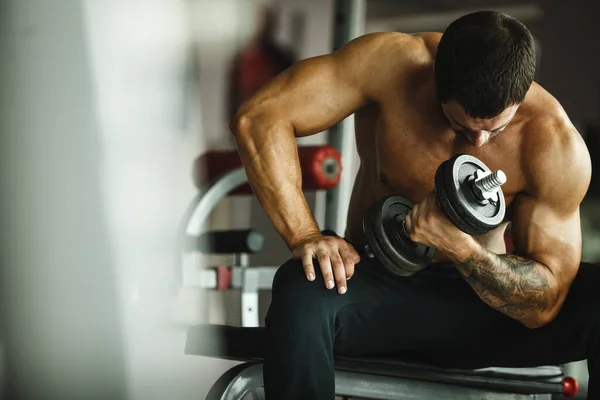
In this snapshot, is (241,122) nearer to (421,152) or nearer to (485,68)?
(421,152)

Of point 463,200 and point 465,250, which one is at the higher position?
point 463,200

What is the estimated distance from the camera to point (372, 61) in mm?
1441

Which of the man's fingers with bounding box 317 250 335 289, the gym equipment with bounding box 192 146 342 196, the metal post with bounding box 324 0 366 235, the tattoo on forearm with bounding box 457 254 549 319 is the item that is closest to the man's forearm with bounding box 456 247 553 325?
the tattoo on forearm with bounding box 457 254 549 319

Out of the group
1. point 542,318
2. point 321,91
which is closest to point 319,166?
point 321,91

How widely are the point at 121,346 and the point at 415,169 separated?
1.39 m

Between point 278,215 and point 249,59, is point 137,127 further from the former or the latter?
point 278,215

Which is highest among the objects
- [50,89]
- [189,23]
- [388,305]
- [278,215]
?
[189,23]

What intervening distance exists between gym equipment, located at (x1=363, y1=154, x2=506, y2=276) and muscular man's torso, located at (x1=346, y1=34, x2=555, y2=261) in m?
0.21

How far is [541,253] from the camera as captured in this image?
1.36m

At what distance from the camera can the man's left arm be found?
1281 mm

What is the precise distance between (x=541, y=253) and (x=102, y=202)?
57.4 inches

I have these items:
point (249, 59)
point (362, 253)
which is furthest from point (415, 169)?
point (249, 59)

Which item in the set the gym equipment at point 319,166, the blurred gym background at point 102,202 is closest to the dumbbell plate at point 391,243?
the gym equipment at point 319,166

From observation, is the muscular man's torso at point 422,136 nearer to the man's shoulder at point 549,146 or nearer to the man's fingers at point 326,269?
the man's shoulder at point 549,146
